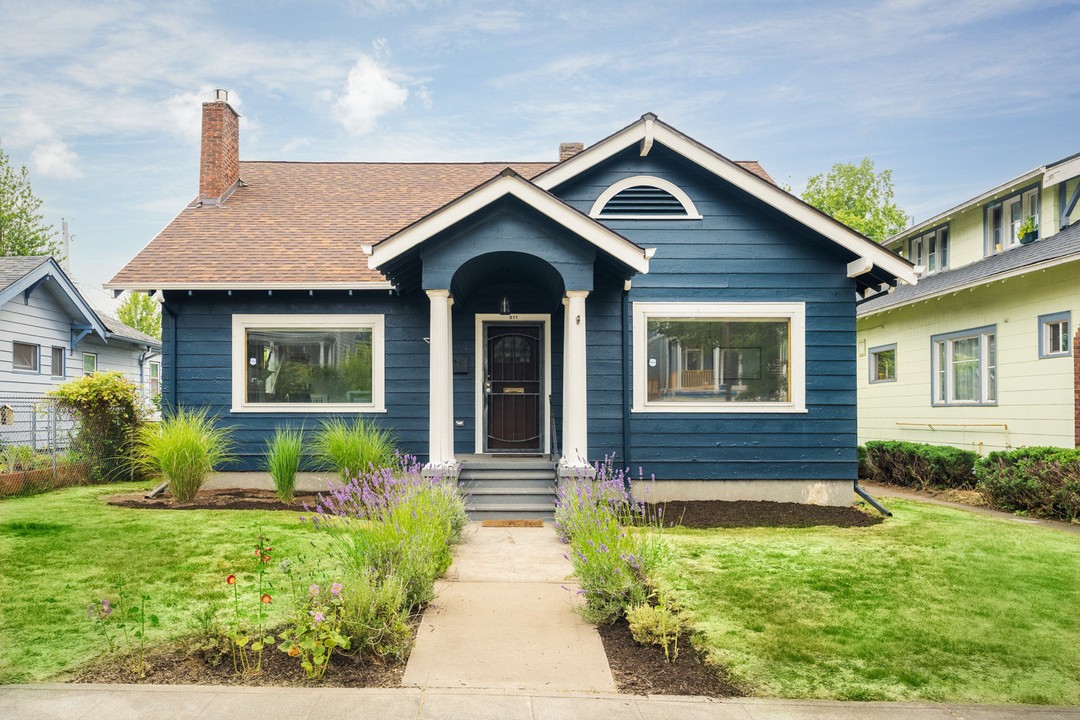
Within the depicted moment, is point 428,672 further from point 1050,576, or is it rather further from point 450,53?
point 450,53

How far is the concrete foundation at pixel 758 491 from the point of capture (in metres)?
10.7

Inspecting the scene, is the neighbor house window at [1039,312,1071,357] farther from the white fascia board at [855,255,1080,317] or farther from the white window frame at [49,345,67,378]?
the white window frame at [49,345,67,378]

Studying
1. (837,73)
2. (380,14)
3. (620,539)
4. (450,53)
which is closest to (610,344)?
(620,539)

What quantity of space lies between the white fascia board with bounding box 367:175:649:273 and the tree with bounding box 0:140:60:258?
22457 millimetres

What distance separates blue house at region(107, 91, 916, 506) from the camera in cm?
1012

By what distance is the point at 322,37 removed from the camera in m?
14.8

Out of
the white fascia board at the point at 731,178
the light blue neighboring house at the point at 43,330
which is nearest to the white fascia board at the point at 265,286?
the white fascia board at the point at 731,178

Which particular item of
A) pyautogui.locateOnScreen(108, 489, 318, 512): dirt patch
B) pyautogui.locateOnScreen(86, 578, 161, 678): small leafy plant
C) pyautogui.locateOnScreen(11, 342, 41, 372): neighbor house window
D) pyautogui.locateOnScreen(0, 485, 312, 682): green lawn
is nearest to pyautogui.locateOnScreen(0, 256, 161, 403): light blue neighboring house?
pyautogui.locateOnScreen(11, 342, 41, 372): neighbor house window

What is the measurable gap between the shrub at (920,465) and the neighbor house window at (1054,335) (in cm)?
202

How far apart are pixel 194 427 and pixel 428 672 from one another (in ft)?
22.1

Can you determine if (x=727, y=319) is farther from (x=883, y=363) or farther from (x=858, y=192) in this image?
(x=858, y=192)

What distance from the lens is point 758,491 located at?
10.8 metres

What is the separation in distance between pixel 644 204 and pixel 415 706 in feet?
27.1

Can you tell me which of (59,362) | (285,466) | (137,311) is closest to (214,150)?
(285,466)
